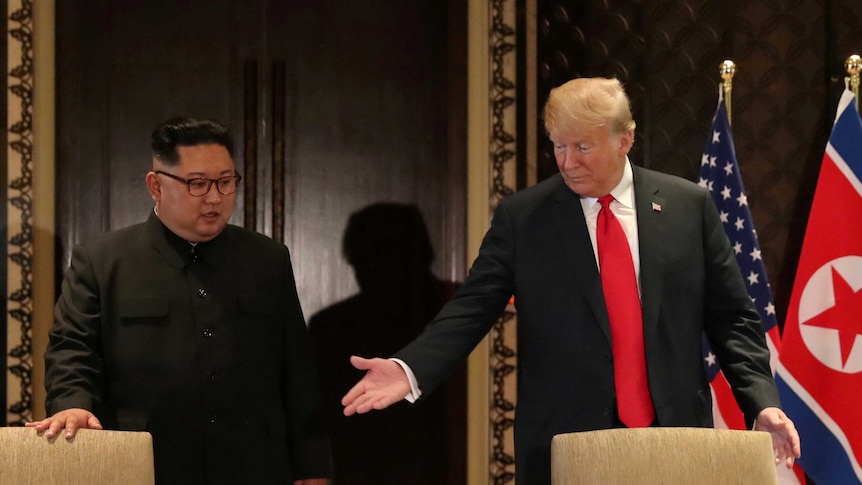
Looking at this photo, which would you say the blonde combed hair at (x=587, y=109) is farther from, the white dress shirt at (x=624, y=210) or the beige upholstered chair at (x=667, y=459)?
the beige upholstered chair at (x=667, y=459)

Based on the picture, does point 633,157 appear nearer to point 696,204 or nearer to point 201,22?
point 696,204

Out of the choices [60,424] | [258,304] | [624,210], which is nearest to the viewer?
[60,424]

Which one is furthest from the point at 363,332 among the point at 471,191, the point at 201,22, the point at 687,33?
the point at 687,33

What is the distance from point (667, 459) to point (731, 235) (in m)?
1.69

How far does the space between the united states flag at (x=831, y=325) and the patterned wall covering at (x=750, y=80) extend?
197 mm

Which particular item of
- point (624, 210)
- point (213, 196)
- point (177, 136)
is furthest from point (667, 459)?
point (177, 136)

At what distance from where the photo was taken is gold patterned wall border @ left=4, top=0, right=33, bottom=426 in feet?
12.9

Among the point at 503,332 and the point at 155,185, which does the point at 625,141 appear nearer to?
the point at 155,185

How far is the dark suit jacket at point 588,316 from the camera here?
105 inches

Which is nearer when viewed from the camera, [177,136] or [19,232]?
[177,136]

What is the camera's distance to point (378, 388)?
2.61 metres

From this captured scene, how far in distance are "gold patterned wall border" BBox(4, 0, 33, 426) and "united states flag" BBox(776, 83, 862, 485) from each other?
8.51 feet

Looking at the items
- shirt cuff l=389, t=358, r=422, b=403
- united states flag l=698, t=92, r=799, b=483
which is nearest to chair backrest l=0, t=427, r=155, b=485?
shirt cuff l=389, t=358, r=422, b=403

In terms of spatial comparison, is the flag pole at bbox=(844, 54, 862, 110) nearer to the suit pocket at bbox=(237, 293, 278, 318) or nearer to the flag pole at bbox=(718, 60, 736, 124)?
the flag pole at bbox=(718, 60, 736, 124)
